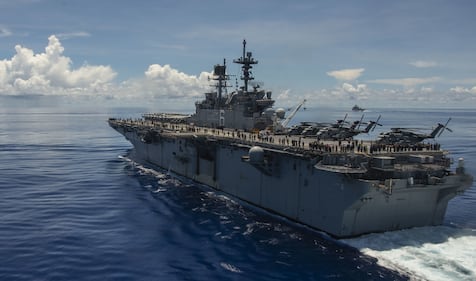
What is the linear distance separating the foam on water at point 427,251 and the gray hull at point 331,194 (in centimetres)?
76

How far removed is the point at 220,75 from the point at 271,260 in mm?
28860

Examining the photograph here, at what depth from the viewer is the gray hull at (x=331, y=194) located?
21.8m

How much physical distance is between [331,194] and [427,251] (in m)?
5.35

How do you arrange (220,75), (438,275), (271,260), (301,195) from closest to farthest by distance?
1. (438,275)
2. (271,260)
3. (301,195)
4. (220,75)

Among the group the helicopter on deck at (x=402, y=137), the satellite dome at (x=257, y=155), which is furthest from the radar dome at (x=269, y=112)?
the satellite dome at (x=257, y=155)

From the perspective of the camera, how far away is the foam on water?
60.7ft

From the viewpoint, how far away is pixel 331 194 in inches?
896

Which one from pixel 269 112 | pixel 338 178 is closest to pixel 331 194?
pixel 338 178

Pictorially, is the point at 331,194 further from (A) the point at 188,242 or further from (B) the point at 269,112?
(B) the point at 269,112

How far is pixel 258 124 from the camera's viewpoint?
3941 cm

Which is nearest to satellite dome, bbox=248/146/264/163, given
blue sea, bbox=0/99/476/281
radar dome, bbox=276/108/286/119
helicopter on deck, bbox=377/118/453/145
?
blue sea, bbox=0/99/476/281

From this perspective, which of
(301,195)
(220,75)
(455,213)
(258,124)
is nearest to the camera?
(301,195)

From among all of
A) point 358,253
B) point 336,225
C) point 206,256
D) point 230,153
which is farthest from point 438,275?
point 230,153

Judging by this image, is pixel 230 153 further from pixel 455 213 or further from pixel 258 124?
pixel 455 213
